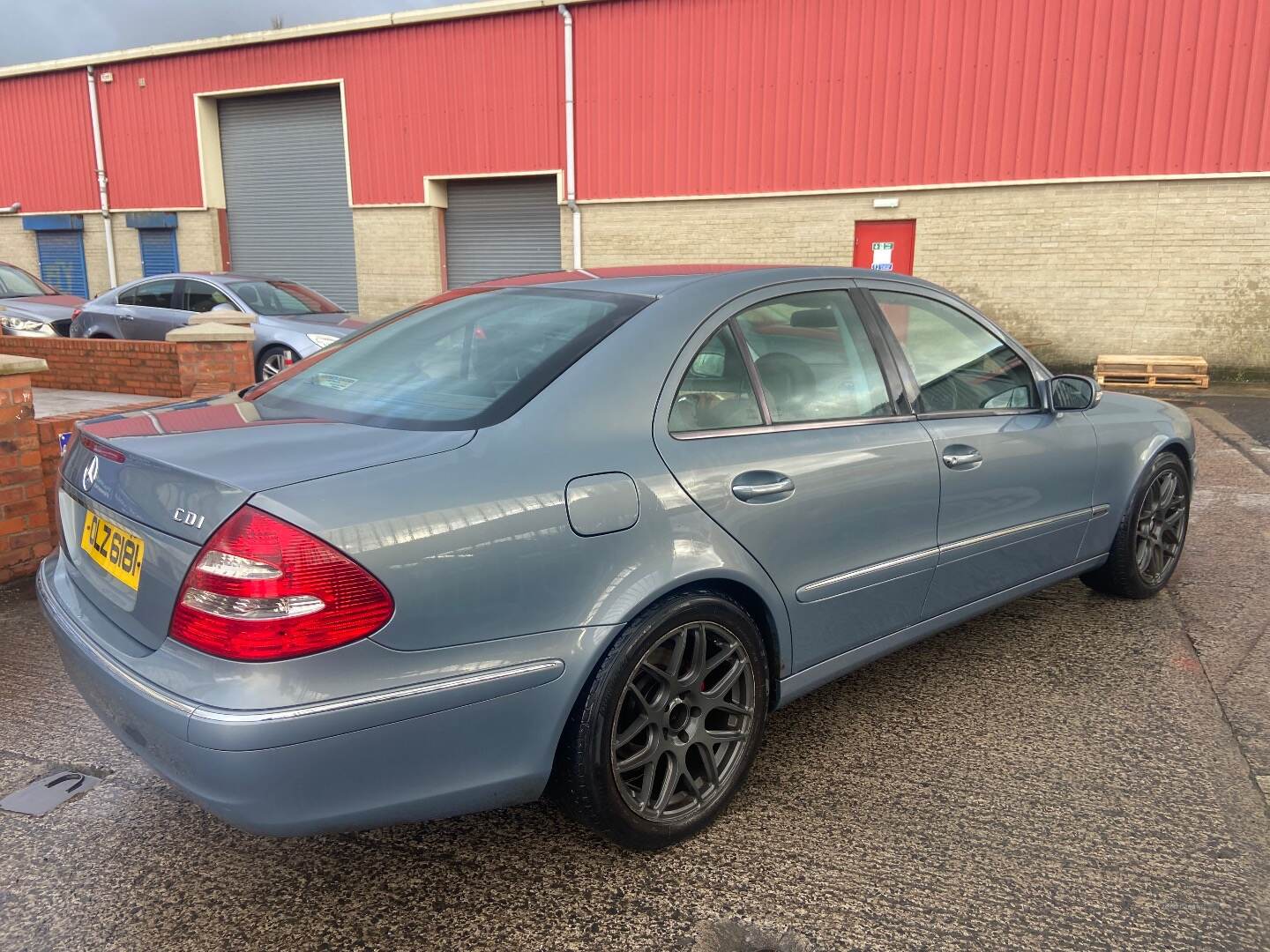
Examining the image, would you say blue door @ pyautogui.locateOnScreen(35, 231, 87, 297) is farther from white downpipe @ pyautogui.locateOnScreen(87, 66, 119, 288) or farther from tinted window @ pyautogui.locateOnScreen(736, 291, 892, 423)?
tinted window @ pyautogui.locateOnScreen(736, 291, 892, 423)

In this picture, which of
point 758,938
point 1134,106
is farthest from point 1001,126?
point 758,938

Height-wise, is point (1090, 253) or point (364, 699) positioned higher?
point (1090, 253)

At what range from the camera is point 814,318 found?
3029mm

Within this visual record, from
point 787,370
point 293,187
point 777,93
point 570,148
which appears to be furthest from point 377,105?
point 787,370

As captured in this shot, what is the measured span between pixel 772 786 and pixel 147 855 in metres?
1.75

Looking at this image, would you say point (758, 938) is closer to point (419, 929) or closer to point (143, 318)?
point (419, 929)

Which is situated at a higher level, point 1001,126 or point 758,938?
point 1001,126

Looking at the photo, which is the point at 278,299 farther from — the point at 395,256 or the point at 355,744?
the point at 355,744

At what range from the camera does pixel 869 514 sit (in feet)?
9.30

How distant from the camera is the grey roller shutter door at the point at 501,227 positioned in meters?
18.1

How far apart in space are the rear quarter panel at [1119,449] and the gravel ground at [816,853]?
77 cm

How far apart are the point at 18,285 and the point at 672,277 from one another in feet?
41.2

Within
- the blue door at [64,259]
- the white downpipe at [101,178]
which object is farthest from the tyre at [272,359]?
the blue door at [64,259]

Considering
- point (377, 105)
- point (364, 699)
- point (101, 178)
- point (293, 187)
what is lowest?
point (364, 699)
